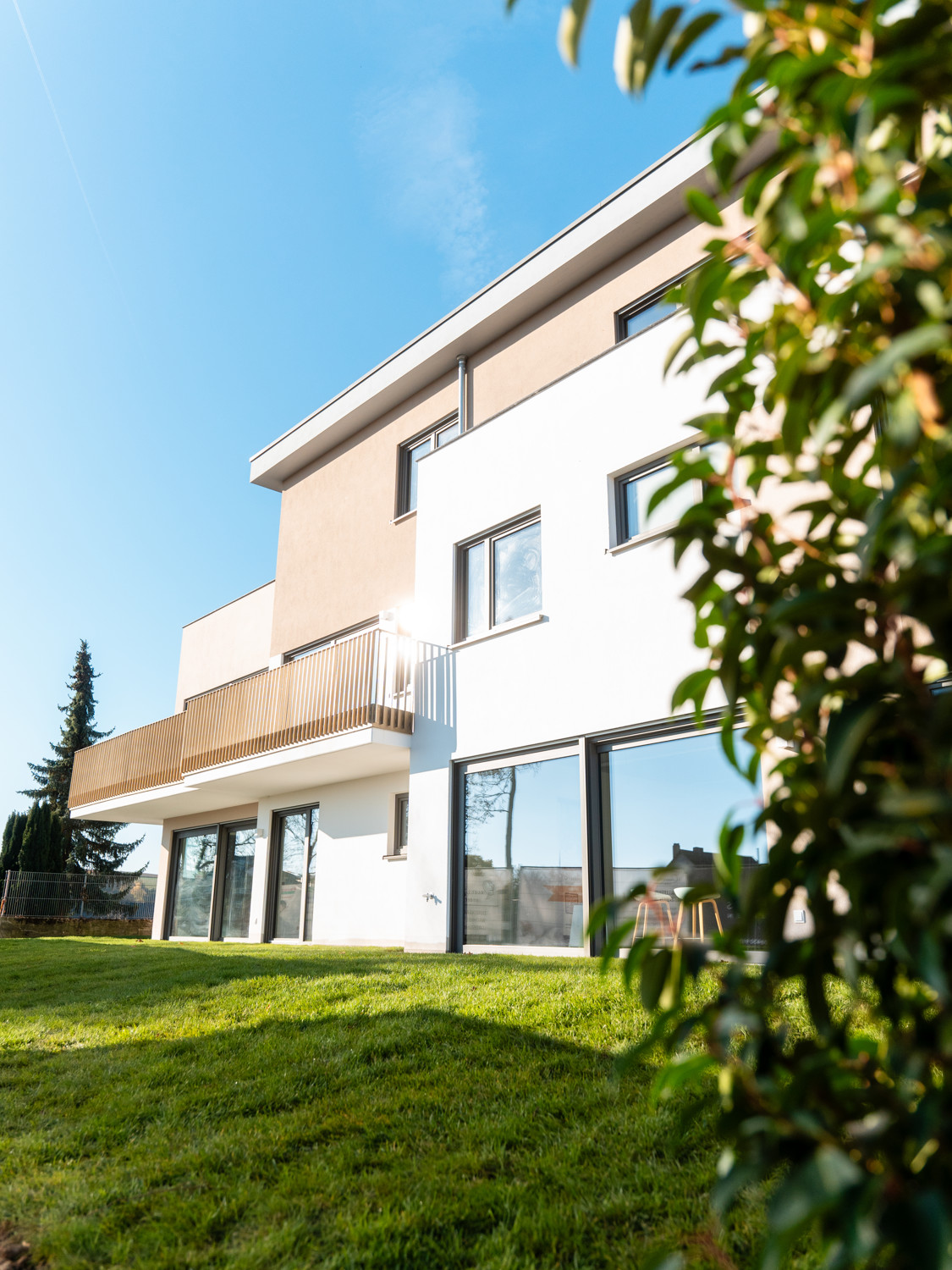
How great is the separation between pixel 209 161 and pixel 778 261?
21.3m

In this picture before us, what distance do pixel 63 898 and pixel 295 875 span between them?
478 inches

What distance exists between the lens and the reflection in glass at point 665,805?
7926mm

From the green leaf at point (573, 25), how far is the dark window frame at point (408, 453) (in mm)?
12805

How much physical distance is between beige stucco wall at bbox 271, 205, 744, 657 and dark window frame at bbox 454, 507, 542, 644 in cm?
187

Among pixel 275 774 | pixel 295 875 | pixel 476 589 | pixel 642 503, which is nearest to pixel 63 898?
pixel 295 875

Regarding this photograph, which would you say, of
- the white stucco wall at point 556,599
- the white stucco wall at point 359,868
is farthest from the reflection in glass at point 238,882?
the white stucco wall at point 556,599

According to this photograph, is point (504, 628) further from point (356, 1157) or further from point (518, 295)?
point (356, 1157)

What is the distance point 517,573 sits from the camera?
424 inches

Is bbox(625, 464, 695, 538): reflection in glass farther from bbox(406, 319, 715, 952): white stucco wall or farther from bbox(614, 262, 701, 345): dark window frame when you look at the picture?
bbox(614, 262, 701, 345): dark window frame

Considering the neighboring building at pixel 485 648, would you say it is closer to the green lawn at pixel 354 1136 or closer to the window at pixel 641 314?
the window at pixel 641 314

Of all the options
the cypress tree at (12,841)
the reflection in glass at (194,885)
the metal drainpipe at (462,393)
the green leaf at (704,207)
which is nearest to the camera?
the green leaf at (704,207)

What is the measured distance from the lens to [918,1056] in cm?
85

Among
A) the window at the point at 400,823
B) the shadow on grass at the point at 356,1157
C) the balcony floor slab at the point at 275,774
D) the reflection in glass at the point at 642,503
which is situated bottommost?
the shadow on grass at the point at 356,1157

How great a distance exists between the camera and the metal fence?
74.0ft
